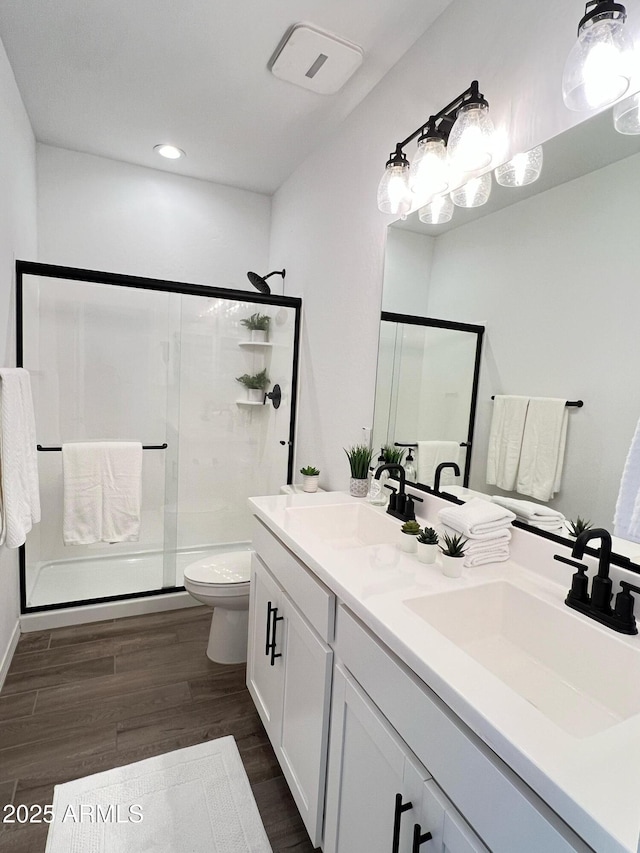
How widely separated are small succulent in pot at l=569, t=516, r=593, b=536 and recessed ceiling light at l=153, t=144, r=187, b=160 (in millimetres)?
2862

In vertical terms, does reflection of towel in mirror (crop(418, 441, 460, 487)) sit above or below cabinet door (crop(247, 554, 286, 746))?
above

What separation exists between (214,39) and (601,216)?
1.65 metres

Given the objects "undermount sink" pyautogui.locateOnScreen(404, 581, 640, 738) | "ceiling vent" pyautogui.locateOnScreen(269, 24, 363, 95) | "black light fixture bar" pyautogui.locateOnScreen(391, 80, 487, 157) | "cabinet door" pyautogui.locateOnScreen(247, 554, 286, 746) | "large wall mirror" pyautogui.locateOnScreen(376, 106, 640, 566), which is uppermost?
"ceiling vent" pyautogui.locateOnScreen(269, 24, 363, 95)

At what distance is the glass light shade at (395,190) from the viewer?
5.52 feet

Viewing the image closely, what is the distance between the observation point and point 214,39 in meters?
1.79

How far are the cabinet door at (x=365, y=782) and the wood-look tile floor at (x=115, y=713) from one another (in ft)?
1.28

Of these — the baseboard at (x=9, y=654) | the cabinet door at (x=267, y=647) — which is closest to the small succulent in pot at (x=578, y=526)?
the cabinet door at (x=267, y=647)

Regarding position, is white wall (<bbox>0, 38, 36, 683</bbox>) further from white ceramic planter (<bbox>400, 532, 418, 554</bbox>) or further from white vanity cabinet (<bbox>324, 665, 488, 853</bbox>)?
white ceramic planter (<bbox>400, 532, 418, 554</bbox>)

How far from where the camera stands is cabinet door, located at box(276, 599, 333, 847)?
1201 mm

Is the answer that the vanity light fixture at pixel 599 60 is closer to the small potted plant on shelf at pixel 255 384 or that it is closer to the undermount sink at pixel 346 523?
the undermount sink at pixel 346 523

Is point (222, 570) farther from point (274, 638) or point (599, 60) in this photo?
point (599, 60)

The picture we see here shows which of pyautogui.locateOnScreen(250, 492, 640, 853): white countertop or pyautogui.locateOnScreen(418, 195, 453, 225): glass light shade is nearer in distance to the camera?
pyautogui.locateOnScreen(250, 492, 640, 853): white countertop

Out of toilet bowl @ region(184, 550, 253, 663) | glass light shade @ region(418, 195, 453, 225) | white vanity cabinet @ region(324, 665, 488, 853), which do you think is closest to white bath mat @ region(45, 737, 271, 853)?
white vanity cabinet @ region(324, 665, 488, 853)

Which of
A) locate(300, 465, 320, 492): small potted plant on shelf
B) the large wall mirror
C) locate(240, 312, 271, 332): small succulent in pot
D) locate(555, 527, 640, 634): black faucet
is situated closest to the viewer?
locate(555, 527, 640, 634): black faucet
